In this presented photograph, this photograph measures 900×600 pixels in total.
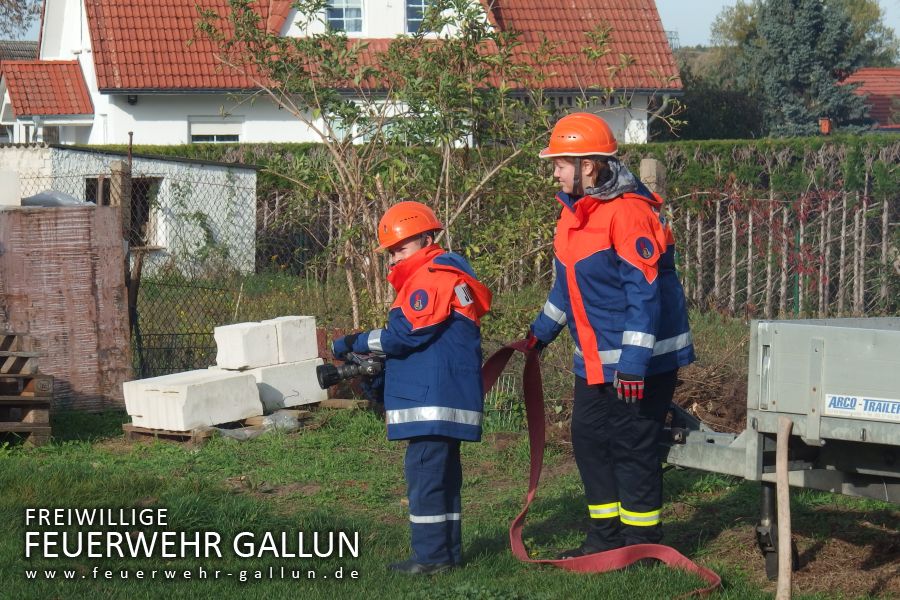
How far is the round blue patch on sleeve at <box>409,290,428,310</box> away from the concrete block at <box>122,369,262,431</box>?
352 cm

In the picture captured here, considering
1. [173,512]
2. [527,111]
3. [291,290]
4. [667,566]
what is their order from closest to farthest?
[667,566] → [173,512] → [527,111] → [291,290]

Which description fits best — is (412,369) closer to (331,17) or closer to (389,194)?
(389,194)

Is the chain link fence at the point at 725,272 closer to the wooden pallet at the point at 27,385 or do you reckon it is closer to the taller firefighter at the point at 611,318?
the wooden pallet at the point at 27,385

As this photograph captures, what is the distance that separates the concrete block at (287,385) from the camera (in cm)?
902

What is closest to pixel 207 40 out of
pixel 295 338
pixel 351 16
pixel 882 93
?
pixel 351 16

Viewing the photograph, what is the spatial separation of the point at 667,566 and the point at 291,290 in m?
7.62

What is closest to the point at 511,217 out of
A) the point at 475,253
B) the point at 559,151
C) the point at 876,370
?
the point at 475,253

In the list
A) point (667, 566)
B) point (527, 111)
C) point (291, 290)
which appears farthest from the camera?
point (291, 290)

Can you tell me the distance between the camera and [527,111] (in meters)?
8.95

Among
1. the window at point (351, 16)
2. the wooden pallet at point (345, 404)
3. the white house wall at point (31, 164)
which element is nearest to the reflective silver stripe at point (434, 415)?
the wooden pallet at point (345, 404)

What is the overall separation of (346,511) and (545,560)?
61.5 inches

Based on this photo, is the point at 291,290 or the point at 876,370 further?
the point at 291,290

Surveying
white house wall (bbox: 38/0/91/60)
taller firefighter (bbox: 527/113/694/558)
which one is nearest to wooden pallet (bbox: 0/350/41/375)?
taller firefighter (bbox: 527/113/694/558)

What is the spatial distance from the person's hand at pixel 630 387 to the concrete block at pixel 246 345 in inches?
175
